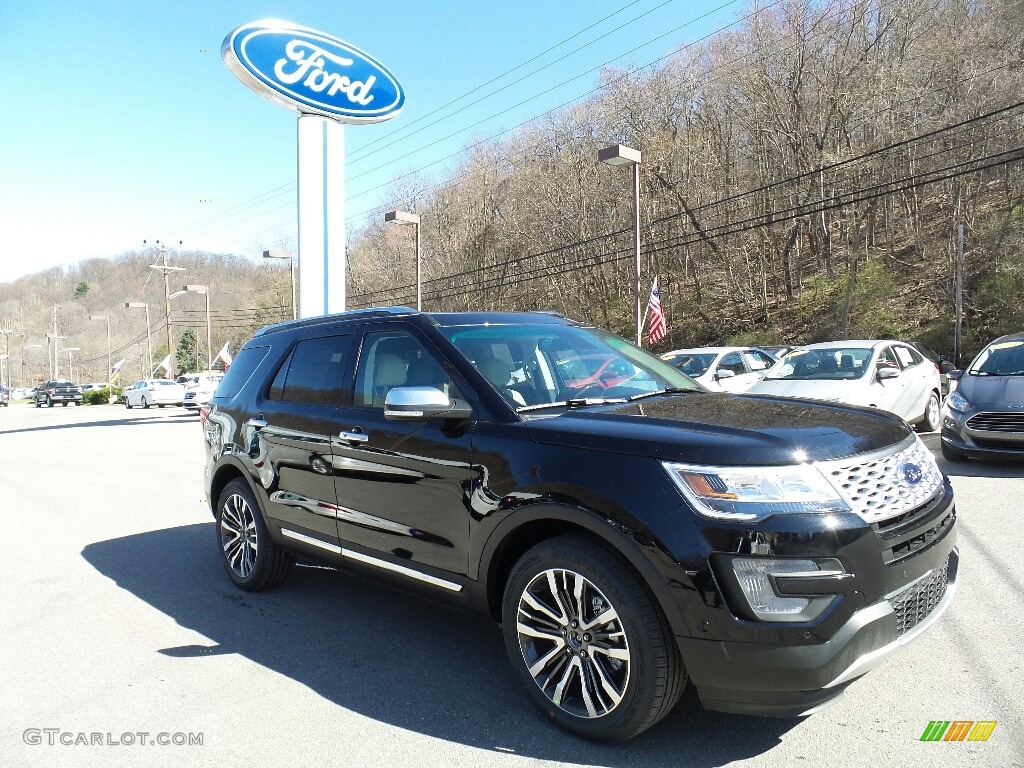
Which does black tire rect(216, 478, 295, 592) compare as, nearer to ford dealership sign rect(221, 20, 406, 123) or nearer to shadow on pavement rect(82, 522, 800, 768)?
shadow on pavement rect(82, 522, 800, 768)

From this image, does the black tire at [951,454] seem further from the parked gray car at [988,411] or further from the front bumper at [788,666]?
the front bumper at [788,666]

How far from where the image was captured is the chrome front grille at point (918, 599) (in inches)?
109

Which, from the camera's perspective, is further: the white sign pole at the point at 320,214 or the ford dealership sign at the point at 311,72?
the white sign pole at the point at 320,214

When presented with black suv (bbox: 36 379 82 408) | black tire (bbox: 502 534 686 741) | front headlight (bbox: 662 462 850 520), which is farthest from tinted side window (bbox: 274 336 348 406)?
black suv (bbox: 36 379 82 408)

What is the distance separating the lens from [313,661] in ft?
12.9

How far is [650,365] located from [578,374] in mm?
677

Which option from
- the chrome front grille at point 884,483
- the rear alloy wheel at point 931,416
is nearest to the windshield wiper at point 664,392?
the chrome front grille at point 884,483

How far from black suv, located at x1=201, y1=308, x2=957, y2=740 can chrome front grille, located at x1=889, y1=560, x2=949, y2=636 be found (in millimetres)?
14

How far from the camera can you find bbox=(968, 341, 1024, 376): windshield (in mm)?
9492

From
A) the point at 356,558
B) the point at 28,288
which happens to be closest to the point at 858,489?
the point at 356,558

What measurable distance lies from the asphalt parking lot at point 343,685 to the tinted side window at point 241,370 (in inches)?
55.6

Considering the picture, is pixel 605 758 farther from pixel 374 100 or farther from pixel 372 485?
pixel 374 100

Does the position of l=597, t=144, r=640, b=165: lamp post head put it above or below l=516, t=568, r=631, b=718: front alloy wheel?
above

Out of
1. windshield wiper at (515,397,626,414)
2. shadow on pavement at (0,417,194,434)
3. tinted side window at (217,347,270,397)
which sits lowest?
shadow on pavement at (0,417,194,434)
